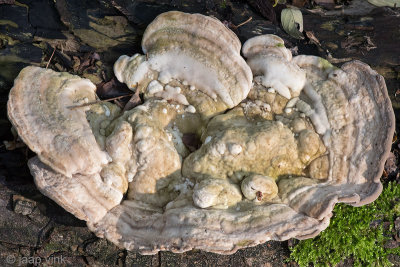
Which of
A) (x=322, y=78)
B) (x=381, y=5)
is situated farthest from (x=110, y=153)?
(x=381, y=5)

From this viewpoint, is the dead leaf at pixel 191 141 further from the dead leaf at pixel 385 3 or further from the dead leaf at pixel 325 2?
the dead leaf at pixel 385 3

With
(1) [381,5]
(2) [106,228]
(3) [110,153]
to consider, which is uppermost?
(1) [381,5]

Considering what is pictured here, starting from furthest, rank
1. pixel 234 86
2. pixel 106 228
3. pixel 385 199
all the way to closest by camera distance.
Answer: pixel 385 199 < pixel 234 86 < pixel 106 228

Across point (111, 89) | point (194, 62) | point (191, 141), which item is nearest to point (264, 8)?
point (194, 62)

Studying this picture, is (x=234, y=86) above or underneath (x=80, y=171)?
above

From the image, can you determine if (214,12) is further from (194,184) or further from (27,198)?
(27,198)

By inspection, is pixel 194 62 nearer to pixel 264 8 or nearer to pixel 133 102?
pixel 133 102

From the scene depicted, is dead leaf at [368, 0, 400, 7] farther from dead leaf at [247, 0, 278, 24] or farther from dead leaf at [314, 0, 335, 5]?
dead leaf at [247, 0, 278, 24]
